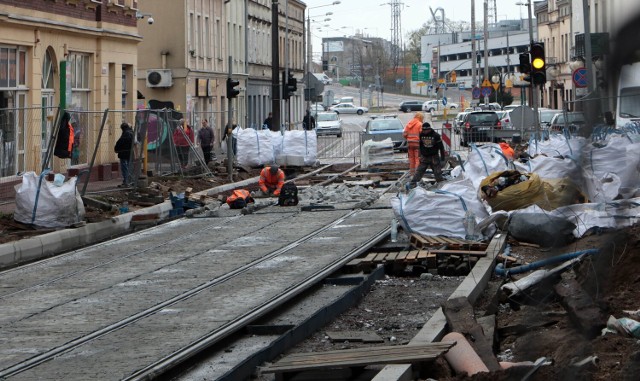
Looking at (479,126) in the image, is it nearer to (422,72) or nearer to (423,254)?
(423,254)

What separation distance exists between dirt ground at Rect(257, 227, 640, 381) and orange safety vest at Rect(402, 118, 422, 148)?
14.7m

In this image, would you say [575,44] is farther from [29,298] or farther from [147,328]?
[29,298]

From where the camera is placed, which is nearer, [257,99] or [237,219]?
[237,219]

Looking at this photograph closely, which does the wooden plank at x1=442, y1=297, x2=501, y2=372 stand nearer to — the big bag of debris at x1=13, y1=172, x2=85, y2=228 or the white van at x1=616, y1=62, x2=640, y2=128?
the white van at x1=616, y1=62, x2=640, y2=128

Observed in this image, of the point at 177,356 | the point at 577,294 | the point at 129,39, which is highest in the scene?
the point at 129,39

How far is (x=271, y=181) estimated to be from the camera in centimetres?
2778

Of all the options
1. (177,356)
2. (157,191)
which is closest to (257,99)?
(157,191)

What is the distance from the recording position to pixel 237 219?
22844 millimetres

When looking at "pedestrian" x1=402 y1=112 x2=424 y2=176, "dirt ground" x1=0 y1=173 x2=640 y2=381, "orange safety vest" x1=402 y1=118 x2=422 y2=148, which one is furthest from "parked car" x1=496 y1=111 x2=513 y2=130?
"dirt ground" x1=0 y1=173 x2=640 y2=381

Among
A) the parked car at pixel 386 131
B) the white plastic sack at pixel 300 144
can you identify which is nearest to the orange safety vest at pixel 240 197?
the white plastic sack at pixel 300 144

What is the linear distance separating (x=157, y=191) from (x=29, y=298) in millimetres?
13724

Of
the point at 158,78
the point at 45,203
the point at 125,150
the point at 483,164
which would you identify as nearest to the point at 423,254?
the point at 483,164

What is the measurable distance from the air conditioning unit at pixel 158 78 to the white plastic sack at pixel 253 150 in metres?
15.7

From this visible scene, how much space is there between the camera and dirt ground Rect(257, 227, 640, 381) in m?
2.69
